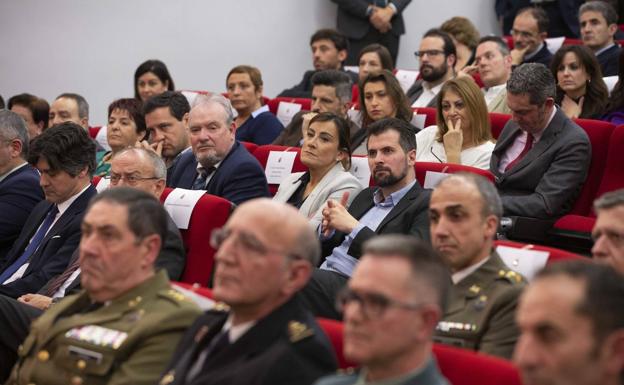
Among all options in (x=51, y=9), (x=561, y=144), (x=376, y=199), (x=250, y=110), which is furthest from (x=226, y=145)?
(x=51, y=9)

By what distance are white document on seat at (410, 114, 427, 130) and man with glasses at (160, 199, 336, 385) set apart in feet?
10.8

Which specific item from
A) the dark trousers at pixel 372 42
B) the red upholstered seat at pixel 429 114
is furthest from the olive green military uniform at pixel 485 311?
the dark trousers at pixel 372 42

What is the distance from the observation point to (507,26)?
9172mm

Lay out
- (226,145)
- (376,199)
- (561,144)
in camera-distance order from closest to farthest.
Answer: (376,199), (561,144), (226,145)

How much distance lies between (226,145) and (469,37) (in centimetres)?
331

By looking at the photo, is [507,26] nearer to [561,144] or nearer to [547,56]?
[547,56]

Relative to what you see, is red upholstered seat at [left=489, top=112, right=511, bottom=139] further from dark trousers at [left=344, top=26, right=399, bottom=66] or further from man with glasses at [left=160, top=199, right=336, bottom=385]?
dark trousers at [left=344, top=26, right=399, bottom=66]

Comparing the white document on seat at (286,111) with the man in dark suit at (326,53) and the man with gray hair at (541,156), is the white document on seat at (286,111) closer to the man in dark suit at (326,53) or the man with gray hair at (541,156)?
the man in dark suit at (326,53)

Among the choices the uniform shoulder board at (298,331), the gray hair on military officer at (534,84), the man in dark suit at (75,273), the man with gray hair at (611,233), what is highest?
the gray hair on military officer at (534,84)

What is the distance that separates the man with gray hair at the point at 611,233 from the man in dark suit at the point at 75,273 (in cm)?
116

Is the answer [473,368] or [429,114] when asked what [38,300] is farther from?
[429,114]

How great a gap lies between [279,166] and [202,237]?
133cm

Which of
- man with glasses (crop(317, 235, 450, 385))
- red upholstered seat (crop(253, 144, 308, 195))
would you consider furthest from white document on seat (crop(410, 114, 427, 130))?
man with glasses (crop(317, 235, 450, 385))

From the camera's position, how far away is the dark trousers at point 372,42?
852cm
